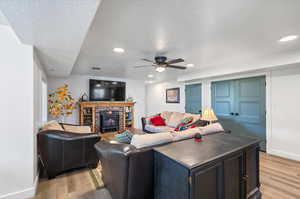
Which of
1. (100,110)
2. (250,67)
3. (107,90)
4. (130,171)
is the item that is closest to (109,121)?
(100,110)

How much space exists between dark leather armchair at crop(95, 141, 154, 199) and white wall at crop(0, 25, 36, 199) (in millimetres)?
1192

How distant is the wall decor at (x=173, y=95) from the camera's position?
612 cm

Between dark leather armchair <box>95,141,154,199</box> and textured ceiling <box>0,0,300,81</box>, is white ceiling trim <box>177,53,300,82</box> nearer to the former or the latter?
textured ceiling <box>0,0,300,81</box>

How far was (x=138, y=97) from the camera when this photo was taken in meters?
6.68

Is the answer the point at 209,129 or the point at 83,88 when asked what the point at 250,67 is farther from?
the point at 83,88

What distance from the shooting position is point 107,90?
5.63 m

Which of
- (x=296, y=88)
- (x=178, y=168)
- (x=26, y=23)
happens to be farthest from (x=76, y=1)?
(x=296, y=88)

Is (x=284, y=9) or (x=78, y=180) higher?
(x=284, y=9)

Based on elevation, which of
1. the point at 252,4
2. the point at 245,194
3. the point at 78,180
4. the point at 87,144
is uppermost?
the point at 252,4

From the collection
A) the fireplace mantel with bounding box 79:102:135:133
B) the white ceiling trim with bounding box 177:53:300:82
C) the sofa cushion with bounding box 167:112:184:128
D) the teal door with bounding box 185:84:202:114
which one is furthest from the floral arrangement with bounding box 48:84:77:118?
the teal door with bounding box 185:84:202:114

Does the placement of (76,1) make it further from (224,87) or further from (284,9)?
(224,87)

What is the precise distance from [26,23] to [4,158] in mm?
1731

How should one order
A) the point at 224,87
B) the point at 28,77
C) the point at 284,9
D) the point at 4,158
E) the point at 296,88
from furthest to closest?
1. the point at 224,87
2. the point at 296,88
3. the point at 28,77
4. the point at 4,158
5. the point at 284,9

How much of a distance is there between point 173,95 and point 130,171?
5.08m
